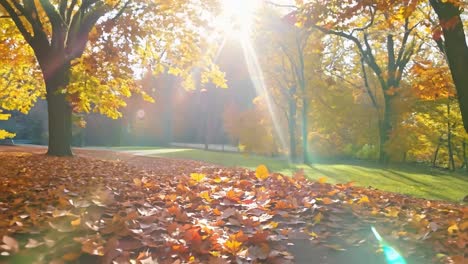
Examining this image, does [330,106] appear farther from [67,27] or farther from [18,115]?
[18,115]

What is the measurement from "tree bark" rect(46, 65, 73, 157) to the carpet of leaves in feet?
26.1

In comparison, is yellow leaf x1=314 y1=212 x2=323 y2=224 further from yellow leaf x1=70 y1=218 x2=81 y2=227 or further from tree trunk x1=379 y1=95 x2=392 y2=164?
tree trunk x1=379 y1=95 x2=392 y2=164

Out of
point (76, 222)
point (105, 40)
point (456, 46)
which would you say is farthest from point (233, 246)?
point (105, 40)

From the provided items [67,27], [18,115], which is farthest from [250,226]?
[18,115]

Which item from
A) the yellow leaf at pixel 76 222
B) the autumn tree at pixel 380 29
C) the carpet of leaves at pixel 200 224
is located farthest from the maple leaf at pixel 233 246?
the autumn tree at pixel 380 29

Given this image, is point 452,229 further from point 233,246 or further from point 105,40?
point 105,40

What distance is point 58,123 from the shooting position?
12930 millimetres

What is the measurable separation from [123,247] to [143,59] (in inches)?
555

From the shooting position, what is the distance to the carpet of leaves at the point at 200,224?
9.20 feet

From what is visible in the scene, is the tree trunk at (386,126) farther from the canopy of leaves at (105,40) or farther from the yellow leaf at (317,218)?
the yellow leaf at (317,218)

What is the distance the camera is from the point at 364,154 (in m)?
33.0

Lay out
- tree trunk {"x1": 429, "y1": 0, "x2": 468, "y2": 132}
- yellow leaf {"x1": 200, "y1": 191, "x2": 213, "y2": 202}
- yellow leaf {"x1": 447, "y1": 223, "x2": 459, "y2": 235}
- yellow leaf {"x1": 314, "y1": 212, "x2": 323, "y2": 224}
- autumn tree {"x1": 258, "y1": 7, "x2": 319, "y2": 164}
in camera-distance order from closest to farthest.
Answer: yellow leaf {"x1": 447, "y1": 223, "x2": 459, "y2": 235} → yellow leaf {"x1": 314, "y1": 212, "x2": 323, "y2": 224} → yellow leaf {"x1": 200, "y1": 191, "x2": 213, "y2": 202} → tree trunk {"x1": 429, "y1": 0, "x2": 468, "y2": 132} → autumn tree {"x1": 258, "y1": 7, "x2": 319, "y2": 164}

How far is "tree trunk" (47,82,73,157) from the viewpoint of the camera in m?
12.9

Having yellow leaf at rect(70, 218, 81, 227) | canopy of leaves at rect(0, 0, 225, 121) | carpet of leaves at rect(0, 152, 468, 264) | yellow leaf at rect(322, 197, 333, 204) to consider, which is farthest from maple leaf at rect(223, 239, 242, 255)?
canopy of leaves at rect(0, 0, 225, 121)
